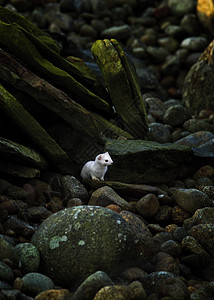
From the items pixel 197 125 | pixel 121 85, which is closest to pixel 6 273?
pixel 121 85

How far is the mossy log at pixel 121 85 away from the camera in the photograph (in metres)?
8.91

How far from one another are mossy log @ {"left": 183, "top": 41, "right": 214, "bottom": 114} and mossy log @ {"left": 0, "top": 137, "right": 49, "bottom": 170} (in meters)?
6.69

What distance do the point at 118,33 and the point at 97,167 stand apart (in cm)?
1123

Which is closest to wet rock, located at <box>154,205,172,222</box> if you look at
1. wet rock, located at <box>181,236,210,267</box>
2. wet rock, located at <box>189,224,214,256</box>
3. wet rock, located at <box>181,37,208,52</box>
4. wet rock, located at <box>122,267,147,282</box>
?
wet rock, located at <box>189,224,214,256</box>

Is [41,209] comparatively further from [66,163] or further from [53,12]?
Answer: [53,12]

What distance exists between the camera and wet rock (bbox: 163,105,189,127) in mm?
11141

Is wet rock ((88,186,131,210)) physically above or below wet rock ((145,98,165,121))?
above

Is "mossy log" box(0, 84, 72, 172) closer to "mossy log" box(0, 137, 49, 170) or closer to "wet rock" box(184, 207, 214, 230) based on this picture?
"mossy log" box(0, 137, 49, 170)

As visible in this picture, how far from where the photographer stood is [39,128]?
714 centimetres

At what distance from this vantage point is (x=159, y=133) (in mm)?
10109

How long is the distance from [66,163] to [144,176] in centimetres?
183

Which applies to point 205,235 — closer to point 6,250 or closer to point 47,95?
point 6,250

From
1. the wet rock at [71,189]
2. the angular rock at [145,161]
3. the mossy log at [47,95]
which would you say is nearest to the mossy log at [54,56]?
the mossy log at [47,95]

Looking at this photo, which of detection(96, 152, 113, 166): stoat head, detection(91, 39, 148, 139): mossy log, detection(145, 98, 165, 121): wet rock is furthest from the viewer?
detection(145, 98, 165, 121): wet rock
